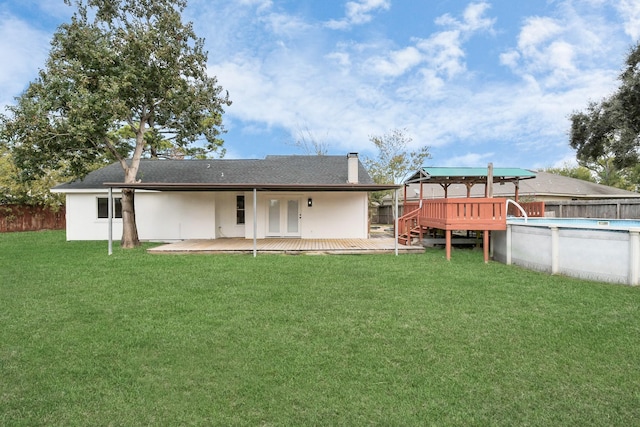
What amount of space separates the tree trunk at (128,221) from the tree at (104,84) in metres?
0.03

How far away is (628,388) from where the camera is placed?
2891 millimetres

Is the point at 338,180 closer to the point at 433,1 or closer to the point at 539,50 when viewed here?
the point at 433,1

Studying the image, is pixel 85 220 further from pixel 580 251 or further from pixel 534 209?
pixel 534 209

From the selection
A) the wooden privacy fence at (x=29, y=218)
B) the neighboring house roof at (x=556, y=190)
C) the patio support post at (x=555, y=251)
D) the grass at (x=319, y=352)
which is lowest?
the grass at (x=319, y=352)

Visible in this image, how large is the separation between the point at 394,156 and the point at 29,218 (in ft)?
77.1

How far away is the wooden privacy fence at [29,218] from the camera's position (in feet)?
68.8

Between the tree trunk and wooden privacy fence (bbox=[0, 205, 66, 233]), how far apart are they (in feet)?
44.2

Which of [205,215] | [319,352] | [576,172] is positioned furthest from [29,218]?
[576,172]

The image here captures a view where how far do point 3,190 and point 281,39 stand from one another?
18.3m

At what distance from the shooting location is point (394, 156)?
25359 millimetres

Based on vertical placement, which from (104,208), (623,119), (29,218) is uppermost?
(623,119)

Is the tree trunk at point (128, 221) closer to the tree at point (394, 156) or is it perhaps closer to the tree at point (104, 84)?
the tree at point (104, 84)

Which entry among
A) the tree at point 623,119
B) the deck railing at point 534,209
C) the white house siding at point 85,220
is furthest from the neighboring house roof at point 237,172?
the tree at point 623,119

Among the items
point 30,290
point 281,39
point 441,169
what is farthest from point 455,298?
point 281,39
